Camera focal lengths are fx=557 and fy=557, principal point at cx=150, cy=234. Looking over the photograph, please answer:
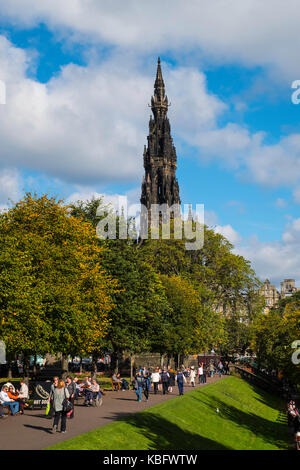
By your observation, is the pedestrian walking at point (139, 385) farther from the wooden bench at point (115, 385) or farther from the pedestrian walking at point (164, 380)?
the wooden bench at point (115, 385)

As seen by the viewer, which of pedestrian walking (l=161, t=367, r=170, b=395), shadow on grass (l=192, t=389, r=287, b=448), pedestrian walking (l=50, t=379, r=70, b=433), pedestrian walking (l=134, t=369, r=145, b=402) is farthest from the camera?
pedestrian walking (l=161, t=367, r=170, b=395)

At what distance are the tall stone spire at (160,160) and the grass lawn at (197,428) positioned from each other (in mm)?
74779

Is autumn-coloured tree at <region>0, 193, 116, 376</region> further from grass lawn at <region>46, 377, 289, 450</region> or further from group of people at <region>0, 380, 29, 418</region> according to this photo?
grass lawn at <region>46, 377, 289, 450</region>

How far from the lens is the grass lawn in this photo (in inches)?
783

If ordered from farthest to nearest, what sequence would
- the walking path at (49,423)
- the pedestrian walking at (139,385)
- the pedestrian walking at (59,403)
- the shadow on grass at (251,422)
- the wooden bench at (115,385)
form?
the wooden bench at (115,385)
the shadow on grass at (251,422)
the pedestrian walking at (139,385)
the pedestrian walking at (59,403)
the walking path at (49,423)

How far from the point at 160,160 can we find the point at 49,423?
107m

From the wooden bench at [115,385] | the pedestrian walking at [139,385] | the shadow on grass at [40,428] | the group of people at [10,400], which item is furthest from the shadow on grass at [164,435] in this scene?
the wooden bench at [115,385]

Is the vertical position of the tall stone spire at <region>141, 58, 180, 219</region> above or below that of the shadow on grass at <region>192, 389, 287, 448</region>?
above

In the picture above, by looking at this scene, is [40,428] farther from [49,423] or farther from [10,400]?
[10,400]

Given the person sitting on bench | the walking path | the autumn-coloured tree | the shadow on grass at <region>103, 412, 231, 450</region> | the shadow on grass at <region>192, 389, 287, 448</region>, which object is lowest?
the shadow on grass at <region>192, 389, 287, 448</region>

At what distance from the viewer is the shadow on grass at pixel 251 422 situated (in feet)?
114

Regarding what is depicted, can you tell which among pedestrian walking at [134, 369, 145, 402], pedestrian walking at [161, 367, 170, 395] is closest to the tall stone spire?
pedestrian walking at [161, 367, 170, 395]

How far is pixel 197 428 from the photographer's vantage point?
28281mm

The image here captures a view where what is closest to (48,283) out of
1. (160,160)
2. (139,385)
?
(139,385)
